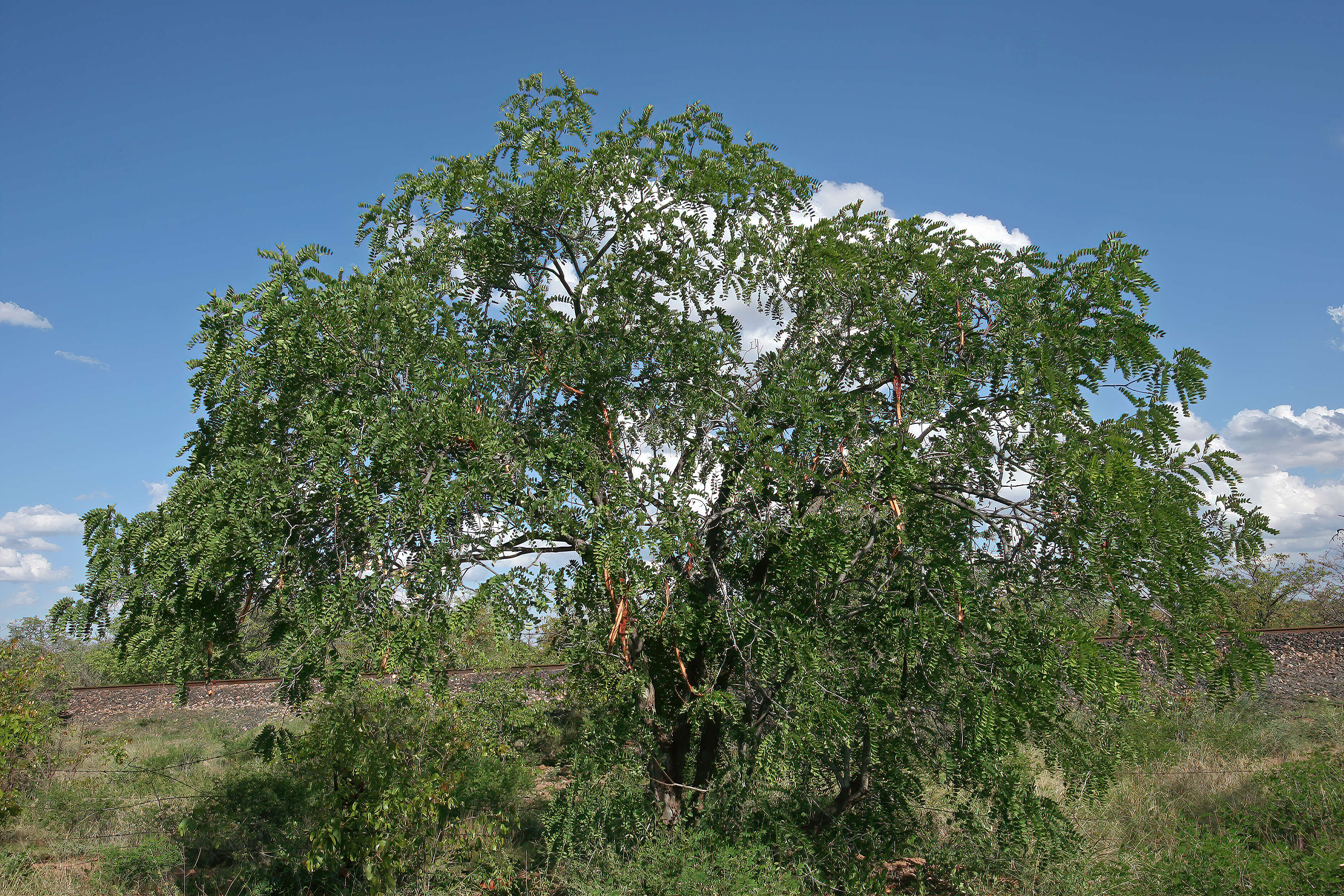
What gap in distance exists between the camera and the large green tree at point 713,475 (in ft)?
16.1

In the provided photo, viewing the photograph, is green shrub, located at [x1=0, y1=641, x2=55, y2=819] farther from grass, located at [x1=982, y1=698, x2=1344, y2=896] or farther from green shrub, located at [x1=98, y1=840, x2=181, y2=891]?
grass, located at [x1=982, y1=698, x2=1344, y2=896]

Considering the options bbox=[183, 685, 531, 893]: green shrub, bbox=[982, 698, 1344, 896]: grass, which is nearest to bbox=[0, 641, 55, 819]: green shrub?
bbox=[183, 685, 531, 893]: green shrub

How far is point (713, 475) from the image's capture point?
6020mm

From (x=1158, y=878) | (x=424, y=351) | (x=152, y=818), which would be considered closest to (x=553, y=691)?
(x=424, y=351)

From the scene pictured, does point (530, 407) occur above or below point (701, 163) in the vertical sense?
below

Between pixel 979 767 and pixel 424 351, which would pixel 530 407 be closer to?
pixel 424 351

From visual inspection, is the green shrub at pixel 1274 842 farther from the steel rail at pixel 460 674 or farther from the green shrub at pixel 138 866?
the green shrub at pixel 138 866

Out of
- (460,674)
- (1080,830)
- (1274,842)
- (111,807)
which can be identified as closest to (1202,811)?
(1274,842)

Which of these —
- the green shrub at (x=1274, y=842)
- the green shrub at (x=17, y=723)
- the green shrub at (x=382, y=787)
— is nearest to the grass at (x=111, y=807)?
the green shrub at (x=17, y=723)

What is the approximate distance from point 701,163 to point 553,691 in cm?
422

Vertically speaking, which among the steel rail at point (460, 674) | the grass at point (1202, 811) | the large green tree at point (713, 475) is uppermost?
the large green tree at point (713, 475)

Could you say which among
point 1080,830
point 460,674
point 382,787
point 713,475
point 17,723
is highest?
point 713,475

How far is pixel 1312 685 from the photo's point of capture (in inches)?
531

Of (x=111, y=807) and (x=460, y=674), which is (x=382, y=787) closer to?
(x=460, y=674)
